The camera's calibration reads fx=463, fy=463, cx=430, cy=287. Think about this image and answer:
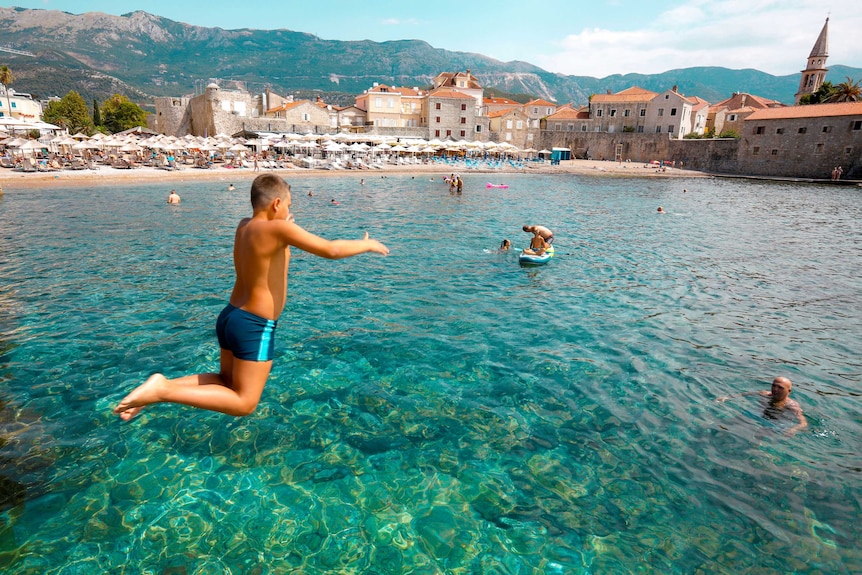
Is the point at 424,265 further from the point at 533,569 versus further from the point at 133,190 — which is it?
the point at 133,190

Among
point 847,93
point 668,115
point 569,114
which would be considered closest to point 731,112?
point 668,115

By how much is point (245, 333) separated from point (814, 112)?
72.5 m

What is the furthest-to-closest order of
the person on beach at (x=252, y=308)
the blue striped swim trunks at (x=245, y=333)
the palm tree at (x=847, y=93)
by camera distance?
1. the palm tree at (x=847, y=93)
2. the blue striped swim trunks at (x=245, y=333)
3. the person on beach at (x=252, y=308)

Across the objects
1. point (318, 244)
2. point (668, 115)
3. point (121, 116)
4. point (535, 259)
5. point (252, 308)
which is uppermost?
point (668, 115)

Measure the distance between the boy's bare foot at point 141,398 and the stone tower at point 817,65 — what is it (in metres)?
100

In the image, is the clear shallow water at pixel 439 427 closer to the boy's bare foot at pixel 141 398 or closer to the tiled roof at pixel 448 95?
the boy's bare foot at pixel 141 398

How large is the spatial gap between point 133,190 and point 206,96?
37.0m

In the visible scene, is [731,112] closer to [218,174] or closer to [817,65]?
[817,65]

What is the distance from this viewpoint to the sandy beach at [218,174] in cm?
3012

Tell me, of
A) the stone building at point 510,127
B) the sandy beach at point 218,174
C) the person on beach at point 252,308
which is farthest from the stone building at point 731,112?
the person on beach at point 252,308

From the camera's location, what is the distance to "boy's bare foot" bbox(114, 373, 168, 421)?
3266 millimetres

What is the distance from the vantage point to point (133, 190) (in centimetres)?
2923

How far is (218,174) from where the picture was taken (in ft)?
122

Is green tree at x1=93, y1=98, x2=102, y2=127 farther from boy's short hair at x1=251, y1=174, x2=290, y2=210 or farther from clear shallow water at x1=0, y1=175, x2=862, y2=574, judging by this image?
boy's short hair at x1=251, y1=174, x2=290, y2=210
